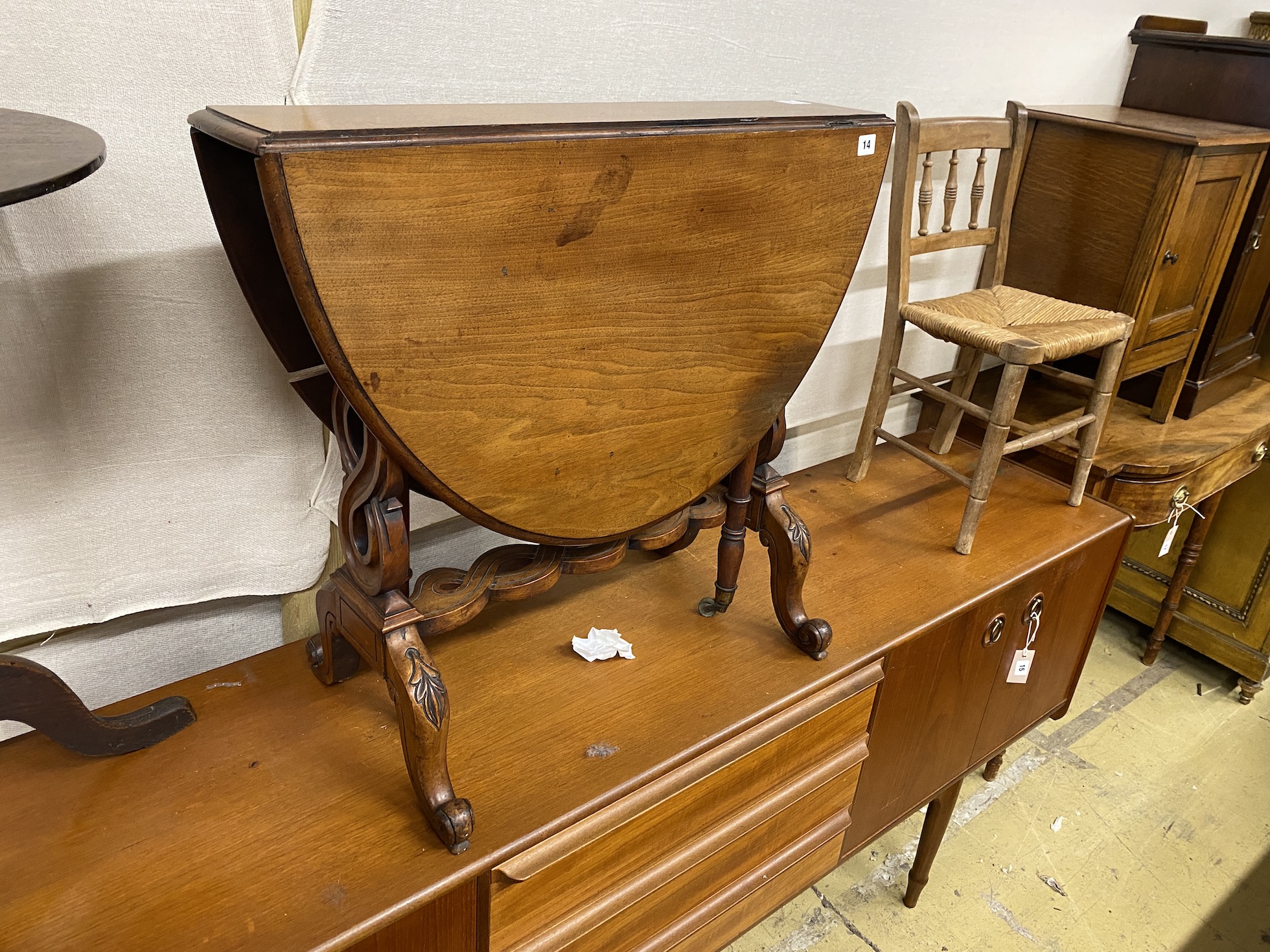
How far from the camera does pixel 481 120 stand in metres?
0.89

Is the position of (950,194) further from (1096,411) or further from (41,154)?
(41,154)

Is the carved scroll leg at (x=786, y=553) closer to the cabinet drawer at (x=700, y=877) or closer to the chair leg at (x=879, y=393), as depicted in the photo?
the cabinet drawer at (x=700, y=877)

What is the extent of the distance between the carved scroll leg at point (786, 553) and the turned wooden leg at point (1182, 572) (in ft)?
5.07

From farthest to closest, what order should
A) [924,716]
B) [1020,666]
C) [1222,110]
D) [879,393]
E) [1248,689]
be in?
1. [1248,689]
2. [1222,110]
3. [879,393]
4. [1020,666]
5. [924,716]

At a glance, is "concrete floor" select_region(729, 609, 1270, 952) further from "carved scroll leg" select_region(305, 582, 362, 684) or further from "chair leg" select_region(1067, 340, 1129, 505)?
"carved scroll leg" select_region(305, 582, 362, 684)

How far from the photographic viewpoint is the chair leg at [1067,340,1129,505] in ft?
5.85

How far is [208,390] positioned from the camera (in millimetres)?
1199

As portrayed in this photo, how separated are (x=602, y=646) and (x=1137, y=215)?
1.47 meters

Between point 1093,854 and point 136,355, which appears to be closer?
point 136,355

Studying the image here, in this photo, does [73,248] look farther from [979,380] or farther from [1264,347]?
[1264,347]

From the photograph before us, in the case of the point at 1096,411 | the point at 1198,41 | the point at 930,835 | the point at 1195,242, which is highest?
the point at 1198,41

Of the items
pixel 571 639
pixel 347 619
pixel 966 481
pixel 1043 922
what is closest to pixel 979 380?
pixel 966 481

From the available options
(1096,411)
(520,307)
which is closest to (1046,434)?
(1096,411)

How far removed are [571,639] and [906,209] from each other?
3.37 feet
